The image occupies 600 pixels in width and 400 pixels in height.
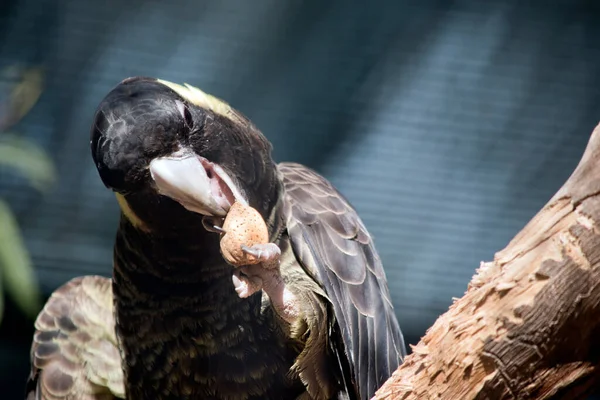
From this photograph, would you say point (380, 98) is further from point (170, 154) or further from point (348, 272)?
point (170, 154)

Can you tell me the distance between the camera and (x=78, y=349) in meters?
2.43

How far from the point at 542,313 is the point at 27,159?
7.99 ft

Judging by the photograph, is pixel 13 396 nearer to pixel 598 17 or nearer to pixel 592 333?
pixel 592 333

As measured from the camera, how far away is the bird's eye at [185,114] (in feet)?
5.39

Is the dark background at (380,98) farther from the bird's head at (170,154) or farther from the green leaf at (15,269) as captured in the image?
the bird's head at (170,154)

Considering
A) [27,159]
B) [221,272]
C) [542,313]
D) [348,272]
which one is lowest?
[27,159]

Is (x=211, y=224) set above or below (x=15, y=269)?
above

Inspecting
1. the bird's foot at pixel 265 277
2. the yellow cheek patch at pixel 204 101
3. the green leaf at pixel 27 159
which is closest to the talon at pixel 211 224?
the bird's foot at pixel 265 277

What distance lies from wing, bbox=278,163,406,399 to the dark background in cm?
138

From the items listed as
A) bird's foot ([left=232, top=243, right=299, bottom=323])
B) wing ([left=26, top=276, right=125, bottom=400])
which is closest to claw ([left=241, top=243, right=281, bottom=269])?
bird's foot ([left=232, top=243, right=299, bottom=323])

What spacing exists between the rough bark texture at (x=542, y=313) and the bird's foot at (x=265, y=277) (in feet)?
1.54

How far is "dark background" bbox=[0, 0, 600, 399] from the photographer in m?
3.33

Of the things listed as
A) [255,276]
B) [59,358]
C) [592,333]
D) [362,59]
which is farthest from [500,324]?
[362,59]

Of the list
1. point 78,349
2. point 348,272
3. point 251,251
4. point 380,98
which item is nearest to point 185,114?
point 251,251
